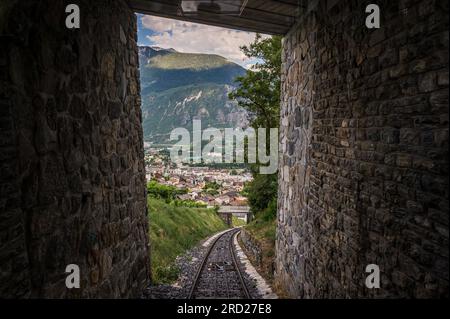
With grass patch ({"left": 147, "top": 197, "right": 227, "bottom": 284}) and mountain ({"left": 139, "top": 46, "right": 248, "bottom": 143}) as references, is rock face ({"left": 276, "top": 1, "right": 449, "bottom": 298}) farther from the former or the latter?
mountain ({"left": 139, "top": 46, "right": 248, "bottom": 143})

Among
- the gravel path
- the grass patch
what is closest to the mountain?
the grass patch

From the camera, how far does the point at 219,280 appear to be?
23.8 feet

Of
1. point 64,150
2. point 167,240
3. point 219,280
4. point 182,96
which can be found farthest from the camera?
point 182,96

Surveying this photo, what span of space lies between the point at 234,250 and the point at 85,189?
8.84 meters

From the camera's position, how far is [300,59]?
5250 mm

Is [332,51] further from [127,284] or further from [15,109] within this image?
[127,284]

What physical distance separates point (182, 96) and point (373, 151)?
75839 millimetres

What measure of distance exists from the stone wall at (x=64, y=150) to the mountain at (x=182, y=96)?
1003 cm

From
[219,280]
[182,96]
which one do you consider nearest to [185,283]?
[219,280]

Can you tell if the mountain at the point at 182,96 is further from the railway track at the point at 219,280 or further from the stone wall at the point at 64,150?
the stone wall at the point at 64,150

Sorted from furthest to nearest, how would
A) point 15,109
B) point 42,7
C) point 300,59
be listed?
point 300,59 → point 42,7 → point 15,109

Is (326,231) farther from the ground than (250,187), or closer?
farther from the ground

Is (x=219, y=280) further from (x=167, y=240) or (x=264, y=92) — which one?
(x=264, y=92)

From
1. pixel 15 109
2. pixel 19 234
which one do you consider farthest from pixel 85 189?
pixel 15 109
